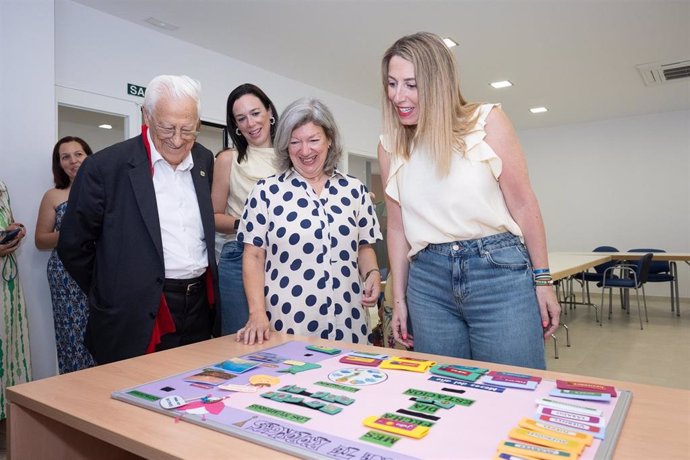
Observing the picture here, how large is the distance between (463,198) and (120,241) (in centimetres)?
103

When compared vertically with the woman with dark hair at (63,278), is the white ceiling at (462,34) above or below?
above

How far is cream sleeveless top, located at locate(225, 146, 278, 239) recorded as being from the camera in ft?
6.53

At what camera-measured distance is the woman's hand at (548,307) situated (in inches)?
50.4

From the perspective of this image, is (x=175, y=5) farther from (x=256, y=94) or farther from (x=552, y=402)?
(x=552, y=402)

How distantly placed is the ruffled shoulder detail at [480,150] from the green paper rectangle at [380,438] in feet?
2.45

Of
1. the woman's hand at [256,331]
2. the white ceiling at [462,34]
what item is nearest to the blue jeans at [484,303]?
the woman's hand at [256,331]

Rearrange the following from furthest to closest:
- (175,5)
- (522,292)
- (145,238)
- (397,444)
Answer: (175,5) < (145,238) < (522,292) < (397,444)

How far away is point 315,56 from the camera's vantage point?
500 centimetres

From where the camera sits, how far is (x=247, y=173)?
199 centimetres

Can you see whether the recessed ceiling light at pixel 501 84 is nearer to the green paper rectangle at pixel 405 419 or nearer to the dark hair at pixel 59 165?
the dark hair at pixel 59 165

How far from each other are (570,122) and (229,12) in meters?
6.48

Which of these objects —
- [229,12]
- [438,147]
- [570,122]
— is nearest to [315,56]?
[229,12]

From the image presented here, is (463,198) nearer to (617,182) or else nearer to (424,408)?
(424,408)

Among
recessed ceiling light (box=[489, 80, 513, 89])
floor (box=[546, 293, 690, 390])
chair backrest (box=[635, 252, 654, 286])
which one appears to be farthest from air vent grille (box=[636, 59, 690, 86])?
floor (box=[546, 293, 690, 390])
